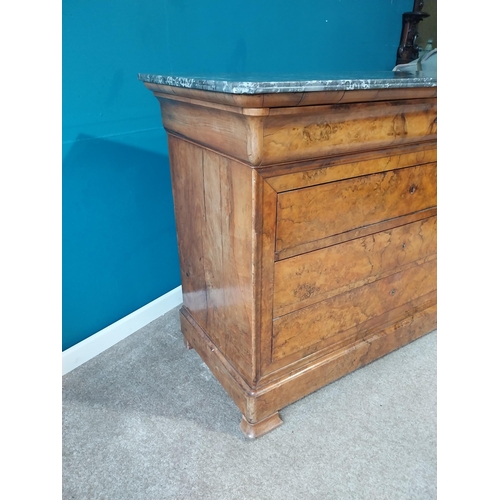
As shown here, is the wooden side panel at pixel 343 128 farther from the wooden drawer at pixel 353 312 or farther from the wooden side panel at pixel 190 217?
the wooden drawer at pixel 353 312

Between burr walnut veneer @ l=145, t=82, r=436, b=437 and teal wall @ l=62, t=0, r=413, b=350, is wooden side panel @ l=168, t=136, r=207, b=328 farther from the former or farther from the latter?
teal wall @ l=62, t=0, r=413, b=350

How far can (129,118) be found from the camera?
53.2 inches

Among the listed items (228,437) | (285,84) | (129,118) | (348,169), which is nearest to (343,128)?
(348,169)

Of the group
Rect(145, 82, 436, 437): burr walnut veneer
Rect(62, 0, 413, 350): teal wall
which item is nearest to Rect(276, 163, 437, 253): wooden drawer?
Rect(145, 82, 436, 437): burr walnut veneer

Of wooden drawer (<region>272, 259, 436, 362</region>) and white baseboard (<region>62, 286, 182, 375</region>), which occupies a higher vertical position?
wooden drawer (<region>272, 259, 436, 362</region>)

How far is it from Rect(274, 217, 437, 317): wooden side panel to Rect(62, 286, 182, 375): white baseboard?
2.36 ft

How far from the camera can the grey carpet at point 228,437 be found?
1039 mm

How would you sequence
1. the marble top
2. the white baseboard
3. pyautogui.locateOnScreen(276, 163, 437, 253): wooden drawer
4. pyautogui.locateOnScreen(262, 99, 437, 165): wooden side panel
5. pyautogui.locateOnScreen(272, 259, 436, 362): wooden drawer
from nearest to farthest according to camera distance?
the marble top, pyautogui.locateOnScreen(262, 99, 437, 165): wooden side panel, pyautogui.locateOnScreen(276, 163, 437, 253): wooden drawer, pyautogui.locateOnScreen(272, 259, 436, 362): wooden drawer, the white baseboard

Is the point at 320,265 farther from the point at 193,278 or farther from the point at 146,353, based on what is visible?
the point at 146,353

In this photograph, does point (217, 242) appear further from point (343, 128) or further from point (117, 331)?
point (117, 331)

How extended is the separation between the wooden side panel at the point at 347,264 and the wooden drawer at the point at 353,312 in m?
0.03

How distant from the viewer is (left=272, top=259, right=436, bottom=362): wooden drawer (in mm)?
1151

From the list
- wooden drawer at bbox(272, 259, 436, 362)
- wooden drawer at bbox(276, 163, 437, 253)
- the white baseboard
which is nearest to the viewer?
wooden drawer at bbox(276, 163, 437, 253)

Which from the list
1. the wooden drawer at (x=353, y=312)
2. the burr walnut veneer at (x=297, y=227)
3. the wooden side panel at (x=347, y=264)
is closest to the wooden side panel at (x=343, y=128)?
the burr walnut veneer at (x=297, y=227)
